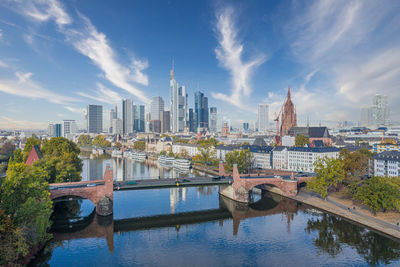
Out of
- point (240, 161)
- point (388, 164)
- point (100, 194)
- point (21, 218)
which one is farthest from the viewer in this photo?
point (240, 161)

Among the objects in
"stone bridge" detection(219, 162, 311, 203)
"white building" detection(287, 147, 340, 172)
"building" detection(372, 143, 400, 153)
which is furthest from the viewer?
"building" detection(372, 143, 400, 153)

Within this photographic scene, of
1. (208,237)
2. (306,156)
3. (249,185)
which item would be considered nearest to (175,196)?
(249,185)

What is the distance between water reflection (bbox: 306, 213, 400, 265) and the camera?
40031 mm

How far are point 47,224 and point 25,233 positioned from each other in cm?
592

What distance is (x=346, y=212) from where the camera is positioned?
5581 cm

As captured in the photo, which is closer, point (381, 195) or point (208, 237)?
point (208, 237)

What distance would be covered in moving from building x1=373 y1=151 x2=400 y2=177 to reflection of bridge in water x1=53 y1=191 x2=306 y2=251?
1320 inches

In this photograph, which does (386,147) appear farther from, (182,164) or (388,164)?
(182,164)

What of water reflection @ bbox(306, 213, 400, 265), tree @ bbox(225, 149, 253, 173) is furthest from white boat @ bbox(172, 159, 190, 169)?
water reflection @ bbox(306, 213, 400, 265)

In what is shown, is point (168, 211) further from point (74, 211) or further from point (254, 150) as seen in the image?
point (254, 150)

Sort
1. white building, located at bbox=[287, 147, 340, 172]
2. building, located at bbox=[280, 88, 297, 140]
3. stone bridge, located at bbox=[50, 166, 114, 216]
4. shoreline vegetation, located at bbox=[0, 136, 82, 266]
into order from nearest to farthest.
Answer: shoreline vegetation, located at bbox=[0, 136, 82, 266] → stone bridge, located at bbox=[50, 166, 114, 216] → white building, located at bbox=[287, 147, 340, 172] → building, located at bbox=[280, 88, 297, 140]

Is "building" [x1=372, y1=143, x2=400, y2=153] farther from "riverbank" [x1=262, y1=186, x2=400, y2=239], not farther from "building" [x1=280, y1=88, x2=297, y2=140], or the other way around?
"riverbank" [x1=262, y1=186, x2=400, y2=239]

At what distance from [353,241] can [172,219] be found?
32.6 m

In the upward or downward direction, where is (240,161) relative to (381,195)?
upward
